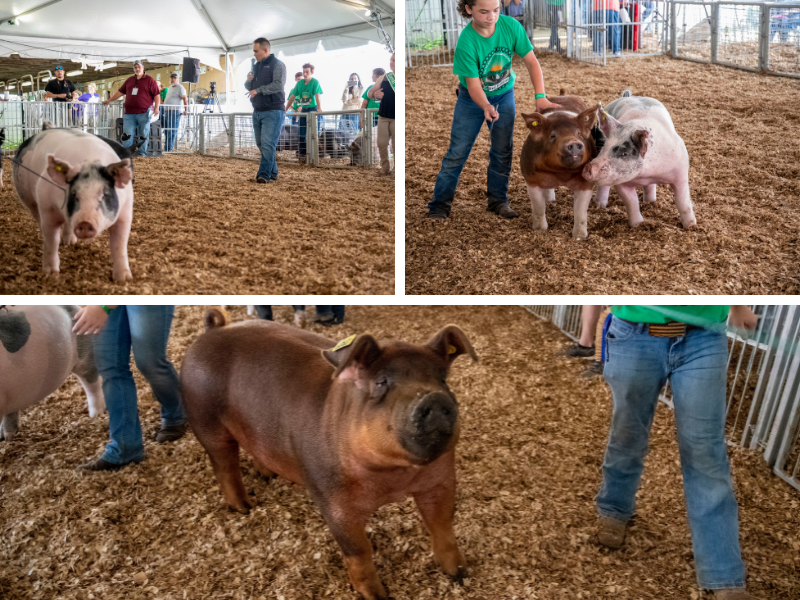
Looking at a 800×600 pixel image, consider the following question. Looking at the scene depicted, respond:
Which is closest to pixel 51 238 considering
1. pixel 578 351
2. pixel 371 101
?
pixel 371 101

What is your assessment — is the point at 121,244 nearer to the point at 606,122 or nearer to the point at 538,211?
the point at 538,211

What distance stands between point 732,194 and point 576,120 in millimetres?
812

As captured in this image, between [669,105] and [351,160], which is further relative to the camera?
[669,105]

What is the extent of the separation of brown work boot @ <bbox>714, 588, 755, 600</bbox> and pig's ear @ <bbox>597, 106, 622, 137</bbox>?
1.56m

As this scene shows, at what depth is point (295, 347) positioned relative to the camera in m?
1.88

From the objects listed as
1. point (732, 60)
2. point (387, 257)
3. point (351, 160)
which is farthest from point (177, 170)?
point (732, 60)

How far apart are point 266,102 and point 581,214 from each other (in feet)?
4.17

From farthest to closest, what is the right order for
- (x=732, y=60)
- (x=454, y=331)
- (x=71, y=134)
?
1. (x=732, y=60)
2. (x=71, y=134)
3. (x=454, y=331)

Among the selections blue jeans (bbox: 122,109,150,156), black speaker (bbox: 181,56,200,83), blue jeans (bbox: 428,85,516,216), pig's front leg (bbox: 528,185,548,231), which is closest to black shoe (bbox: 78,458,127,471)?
blue jeans (bbox: 122,109,150,156)

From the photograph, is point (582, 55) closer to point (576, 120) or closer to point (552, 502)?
point (576, 120)

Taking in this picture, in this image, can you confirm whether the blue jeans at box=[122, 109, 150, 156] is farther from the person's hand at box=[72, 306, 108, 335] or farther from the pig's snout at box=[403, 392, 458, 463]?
the pig's snout at box=[403, 392, 458, 463]

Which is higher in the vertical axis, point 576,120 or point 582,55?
point 582,55

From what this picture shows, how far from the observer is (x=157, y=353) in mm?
2420

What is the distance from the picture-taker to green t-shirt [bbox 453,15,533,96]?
2.33 meters
